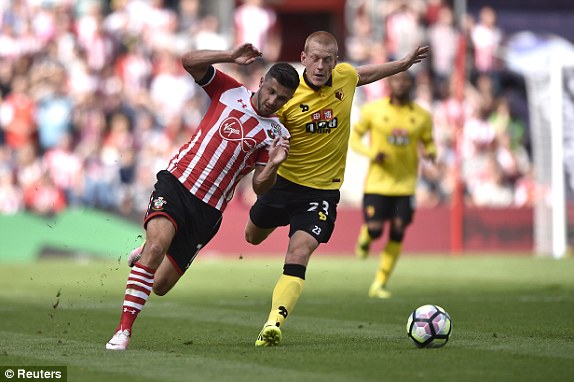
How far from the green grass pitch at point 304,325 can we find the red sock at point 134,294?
25 cm

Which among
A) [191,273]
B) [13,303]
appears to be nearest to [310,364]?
[13,303]

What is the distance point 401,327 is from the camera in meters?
11.4

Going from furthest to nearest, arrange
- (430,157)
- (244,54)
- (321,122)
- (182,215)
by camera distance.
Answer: (430,157) < (321,122) < (182,215) < (244,54)

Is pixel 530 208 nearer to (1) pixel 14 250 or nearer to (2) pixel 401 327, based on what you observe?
(1) pixel 14 250

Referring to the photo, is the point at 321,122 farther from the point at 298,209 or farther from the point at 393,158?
the point at 393,158

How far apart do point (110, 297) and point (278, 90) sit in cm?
671

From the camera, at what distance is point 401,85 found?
1550cm

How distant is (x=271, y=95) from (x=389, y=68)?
5.44 ft

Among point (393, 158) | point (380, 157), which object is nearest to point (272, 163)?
point (380, 157)

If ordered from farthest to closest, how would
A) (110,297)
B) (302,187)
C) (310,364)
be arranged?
(110,297) < (302,187) < (310,364)

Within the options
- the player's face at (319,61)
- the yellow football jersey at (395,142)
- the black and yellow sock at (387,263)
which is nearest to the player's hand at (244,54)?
the player's face at (319,61)

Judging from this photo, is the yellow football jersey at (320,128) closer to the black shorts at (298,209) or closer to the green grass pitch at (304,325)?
the black shorts at (298,209)

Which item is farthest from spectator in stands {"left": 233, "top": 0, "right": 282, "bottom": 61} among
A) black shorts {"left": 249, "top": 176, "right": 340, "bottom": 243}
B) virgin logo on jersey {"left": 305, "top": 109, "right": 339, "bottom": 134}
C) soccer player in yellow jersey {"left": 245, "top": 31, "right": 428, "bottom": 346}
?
virgin logo on jersey {"left": 305, "top": 109, "right": 339, "bottom": 134}

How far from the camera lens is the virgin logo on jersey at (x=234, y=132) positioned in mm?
9812
